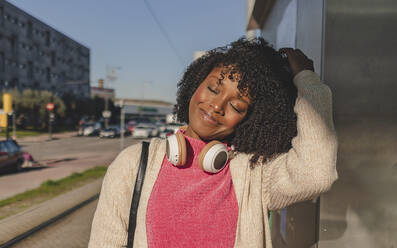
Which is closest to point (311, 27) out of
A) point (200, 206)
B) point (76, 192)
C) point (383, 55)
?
point (383, 55)

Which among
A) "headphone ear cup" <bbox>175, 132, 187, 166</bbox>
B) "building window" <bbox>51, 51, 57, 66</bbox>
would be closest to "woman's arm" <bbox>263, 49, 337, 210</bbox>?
"headphone ear cup" <bbox>175, 132, 187, 166</bbox>

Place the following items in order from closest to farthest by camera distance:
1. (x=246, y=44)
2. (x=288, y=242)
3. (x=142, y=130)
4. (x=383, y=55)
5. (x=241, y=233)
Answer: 1. (x=241, y=233)
2. (x=246, y=44)
3. (x=383, y=55)
4. (x=288, y=242)
5. (x=142, y=130)

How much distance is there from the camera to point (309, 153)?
50.7 inches

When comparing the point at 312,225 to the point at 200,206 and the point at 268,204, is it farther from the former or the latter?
the point at 200,206

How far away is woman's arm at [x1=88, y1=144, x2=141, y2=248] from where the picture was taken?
1.38m

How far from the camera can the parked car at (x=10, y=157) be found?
473 inches

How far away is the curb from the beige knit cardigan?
12.7 ft

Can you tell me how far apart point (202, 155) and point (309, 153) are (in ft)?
1.43

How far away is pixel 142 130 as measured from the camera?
3384 cm

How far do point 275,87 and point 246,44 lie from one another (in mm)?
292

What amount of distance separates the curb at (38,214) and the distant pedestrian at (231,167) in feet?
12.9

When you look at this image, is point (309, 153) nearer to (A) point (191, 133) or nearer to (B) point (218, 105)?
(B) point (218, 105)

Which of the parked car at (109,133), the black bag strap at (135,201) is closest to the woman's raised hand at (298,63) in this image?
the black bag strap at (135,201)

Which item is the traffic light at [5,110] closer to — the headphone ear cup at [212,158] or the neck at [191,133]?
the neck at [191,133]
